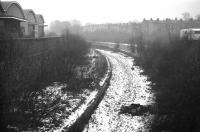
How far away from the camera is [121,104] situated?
1117 cm

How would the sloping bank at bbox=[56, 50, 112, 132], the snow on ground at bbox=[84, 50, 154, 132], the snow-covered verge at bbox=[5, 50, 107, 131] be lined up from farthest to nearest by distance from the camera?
the snow on ground at bbox=[84, 50, 154, 132] → the snow-covered verge at bbox=[5, 50, 107, 131] → the sloping bank at bbox=[56, 50, 112, 132]

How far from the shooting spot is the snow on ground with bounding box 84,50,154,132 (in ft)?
27.6

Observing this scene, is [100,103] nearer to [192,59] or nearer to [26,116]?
[26,116]

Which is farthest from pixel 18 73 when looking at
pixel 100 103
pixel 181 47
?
pixel 181 47

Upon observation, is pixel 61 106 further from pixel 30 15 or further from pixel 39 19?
pixel 39 19

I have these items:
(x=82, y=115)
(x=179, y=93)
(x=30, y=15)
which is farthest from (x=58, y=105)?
(x=30, y=15)

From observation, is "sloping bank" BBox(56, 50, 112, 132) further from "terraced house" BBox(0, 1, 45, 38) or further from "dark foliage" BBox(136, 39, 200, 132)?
"terraced house" BBox(0, 1, 45, 38)

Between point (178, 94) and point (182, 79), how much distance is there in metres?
1.72

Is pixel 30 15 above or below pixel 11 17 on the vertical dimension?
above

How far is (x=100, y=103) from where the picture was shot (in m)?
11.4

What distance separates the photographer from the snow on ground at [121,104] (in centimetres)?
841

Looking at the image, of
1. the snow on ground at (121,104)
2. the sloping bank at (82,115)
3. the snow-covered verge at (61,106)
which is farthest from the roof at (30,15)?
the sloping bank at (82,115)

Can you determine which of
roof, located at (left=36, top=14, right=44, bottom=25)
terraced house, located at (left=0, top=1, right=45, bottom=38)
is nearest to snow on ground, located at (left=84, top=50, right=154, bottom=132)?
terraced house, located at (left=0, top=1, right=45, bottom=38)

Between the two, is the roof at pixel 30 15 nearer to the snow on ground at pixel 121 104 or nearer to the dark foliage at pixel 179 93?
the snow on ground at pixel 121 104
